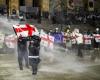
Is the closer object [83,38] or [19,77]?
[19,77]

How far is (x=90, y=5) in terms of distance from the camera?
5122cm

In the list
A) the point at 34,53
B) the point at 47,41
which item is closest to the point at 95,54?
the point at 47,41

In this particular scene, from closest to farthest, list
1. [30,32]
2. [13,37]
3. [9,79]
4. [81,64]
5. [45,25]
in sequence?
[9,79], [30,32], [81,64], [13,37], [45,25]

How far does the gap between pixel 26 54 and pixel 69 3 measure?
89.6 ft

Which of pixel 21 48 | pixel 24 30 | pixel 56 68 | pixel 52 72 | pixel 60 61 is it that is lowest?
pixel 60 61

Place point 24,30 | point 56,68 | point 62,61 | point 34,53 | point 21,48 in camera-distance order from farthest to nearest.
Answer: point 62,61
point 56,68
point 21,48
point 24,30
point 34,53

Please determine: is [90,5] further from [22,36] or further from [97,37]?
[22,36]

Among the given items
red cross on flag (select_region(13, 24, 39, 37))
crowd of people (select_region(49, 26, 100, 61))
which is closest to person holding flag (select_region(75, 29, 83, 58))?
crowd of people (select_region(49, 26, 100, 61))

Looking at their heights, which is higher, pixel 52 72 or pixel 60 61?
pixel 52 72

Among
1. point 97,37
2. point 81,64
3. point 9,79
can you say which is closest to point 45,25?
point 97,37

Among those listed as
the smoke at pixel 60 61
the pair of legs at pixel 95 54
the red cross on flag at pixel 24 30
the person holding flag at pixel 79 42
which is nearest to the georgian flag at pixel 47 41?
the smoke at pixel 60 61

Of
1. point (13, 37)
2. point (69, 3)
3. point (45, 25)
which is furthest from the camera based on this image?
point (69, 3)

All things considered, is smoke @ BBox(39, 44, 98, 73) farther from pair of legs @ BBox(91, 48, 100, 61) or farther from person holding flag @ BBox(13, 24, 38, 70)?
person holding flag @ BBox(13, 24, 38, 70)

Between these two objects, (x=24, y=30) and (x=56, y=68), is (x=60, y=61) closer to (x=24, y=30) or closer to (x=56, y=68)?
(x=56, y=68)
